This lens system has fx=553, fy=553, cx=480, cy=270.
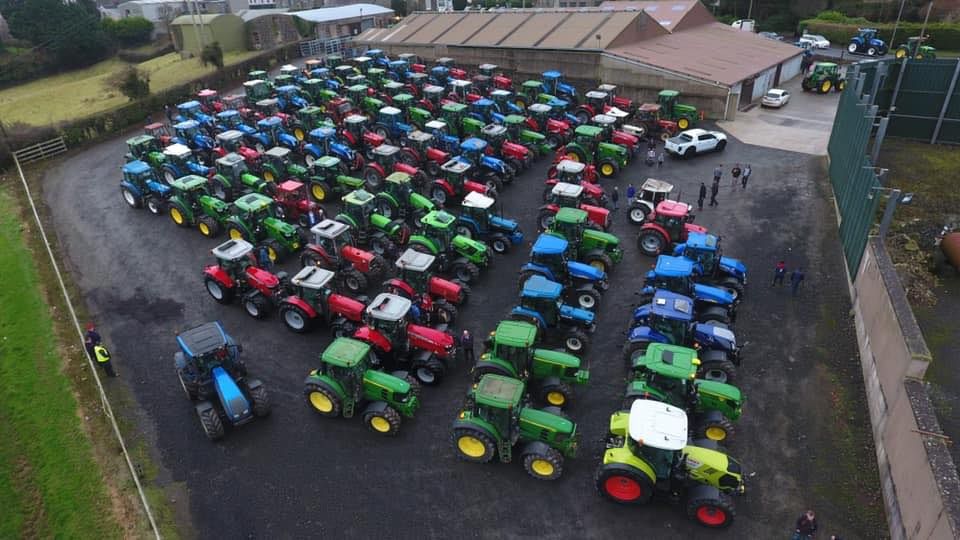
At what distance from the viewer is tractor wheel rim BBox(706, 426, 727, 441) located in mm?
10695

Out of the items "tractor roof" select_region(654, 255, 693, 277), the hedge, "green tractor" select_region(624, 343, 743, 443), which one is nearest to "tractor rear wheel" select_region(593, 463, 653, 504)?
"green tractor" select_region(624, 343, 743, 443)

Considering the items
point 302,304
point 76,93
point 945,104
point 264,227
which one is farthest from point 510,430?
point 76,93

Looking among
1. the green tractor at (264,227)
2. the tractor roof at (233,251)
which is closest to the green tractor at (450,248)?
the green tractor at (264,227)

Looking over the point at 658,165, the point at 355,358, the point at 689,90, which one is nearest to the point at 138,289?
the point at 355,358

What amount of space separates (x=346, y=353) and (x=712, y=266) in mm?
10016

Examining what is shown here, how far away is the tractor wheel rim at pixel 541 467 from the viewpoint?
10094 millimetres

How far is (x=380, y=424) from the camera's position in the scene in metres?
11.2

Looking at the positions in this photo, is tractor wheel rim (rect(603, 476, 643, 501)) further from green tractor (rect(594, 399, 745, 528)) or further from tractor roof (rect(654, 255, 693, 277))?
tractor roof (rect(654, 255, 693, 277))

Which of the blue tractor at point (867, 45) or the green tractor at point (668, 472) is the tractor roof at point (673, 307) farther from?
the blue tractor at point (867, 45)

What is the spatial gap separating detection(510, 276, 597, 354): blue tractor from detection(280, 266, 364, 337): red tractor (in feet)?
13.1

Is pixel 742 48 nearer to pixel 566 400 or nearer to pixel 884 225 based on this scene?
pixel 884 225

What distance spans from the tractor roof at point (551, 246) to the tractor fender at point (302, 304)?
6017 mm

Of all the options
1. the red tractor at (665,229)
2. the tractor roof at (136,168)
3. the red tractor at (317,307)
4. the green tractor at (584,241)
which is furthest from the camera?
the tractor roof at (136,168)

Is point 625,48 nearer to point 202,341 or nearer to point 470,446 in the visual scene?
point 470,446
